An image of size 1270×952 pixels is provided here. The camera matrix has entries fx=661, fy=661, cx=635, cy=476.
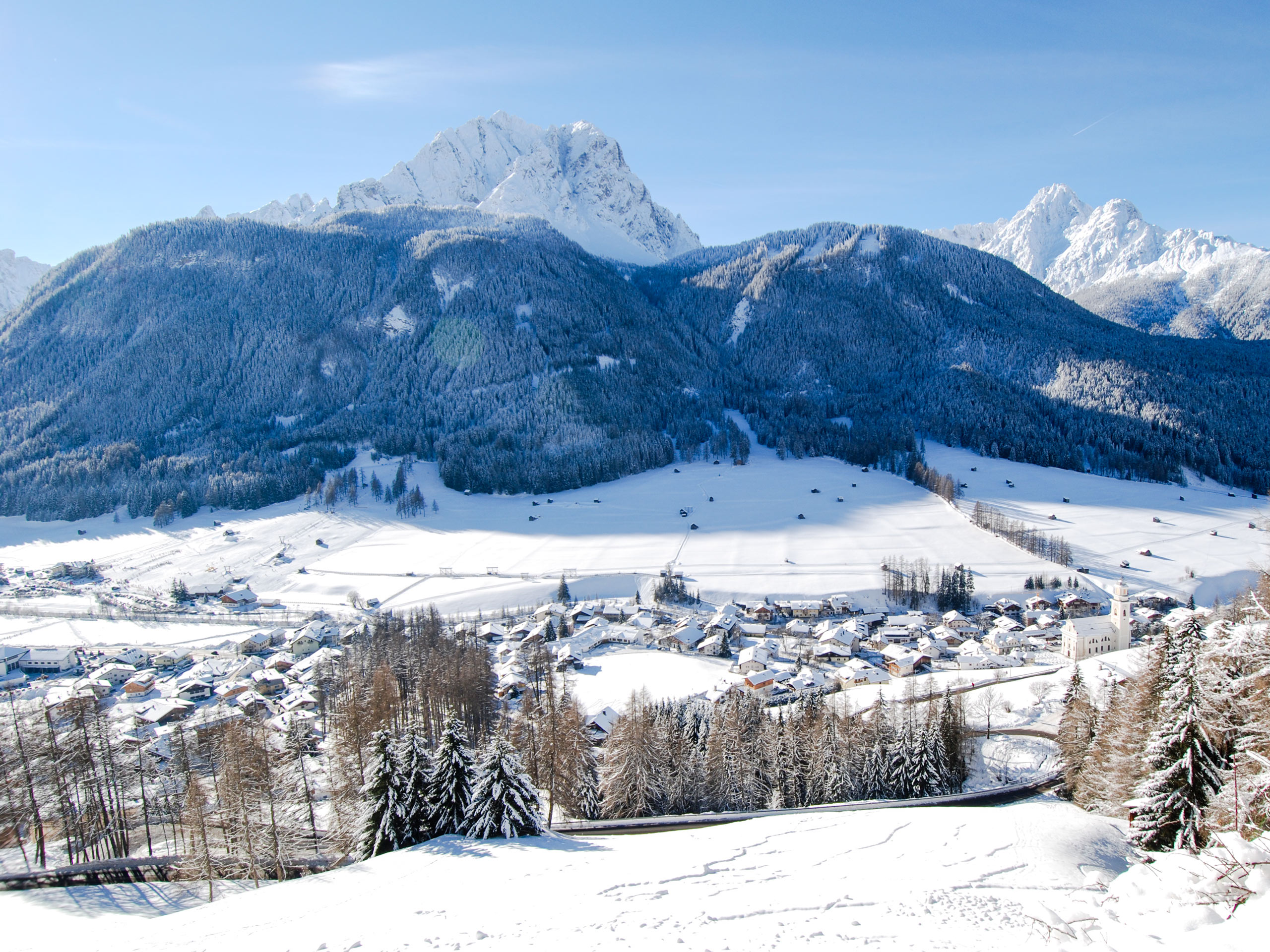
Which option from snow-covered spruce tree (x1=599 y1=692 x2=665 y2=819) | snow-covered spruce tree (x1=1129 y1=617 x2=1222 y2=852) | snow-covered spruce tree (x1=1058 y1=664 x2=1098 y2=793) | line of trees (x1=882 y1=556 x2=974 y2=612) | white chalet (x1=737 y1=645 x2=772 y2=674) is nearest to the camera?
snow-covered spruce tree (x1=1129 y1=617 x2=1222 y2=852)

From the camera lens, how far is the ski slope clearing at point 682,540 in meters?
74.6

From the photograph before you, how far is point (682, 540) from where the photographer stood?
89562 mm

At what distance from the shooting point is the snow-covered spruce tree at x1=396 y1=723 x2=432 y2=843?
20.3 meters

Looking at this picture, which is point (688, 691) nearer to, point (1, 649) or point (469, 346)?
point (1, 649)

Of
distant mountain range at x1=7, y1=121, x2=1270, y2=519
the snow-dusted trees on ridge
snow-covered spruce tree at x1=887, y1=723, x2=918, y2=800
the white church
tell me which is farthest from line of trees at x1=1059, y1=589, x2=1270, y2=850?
distant mountain range at x1=7, y1=121, x2=1270, y2=519

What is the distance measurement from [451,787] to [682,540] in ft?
229

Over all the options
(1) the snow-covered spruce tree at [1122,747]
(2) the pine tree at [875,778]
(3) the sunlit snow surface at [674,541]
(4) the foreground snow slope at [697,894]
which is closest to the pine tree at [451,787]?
(4) the foreground snow slope at [697,894]

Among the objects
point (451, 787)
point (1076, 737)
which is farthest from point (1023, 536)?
point (451, 787)

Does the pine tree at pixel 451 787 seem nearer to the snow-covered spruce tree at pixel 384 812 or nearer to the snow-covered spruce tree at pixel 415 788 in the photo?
the snow-covered spruce tree at pixel 415 788

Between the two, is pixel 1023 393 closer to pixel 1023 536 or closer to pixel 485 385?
pixel 1023 536

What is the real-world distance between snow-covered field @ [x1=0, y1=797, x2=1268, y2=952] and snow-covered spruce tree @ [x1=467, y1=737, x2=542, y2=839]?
0.61 m

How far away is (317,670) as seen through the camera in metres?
50.2

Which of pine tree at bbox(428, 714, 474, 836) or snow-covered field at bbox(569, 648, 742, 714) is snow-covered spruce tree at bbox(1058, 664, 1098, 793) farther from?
snow-covered field at bbox(569, 648, 742, 714)

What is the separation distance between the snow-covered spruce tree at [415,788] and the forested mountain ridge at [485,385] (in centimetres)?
10144
